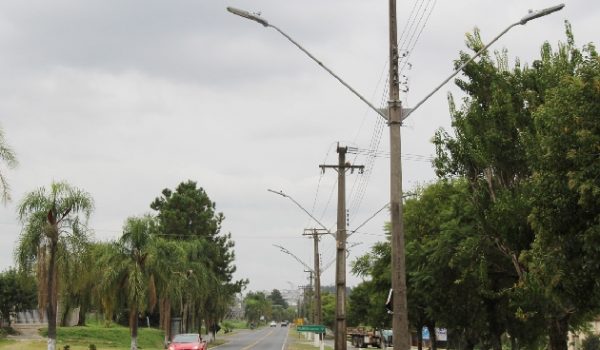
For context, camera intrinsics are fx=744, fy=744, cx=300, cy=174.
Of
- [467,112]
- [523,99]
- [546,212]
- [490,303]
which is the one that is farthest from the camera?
[490,303]

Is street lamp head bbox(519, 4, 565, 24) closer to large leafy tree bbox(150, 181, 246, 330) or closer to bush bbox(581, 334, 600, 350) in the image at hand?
bush bbox(581, 334, 600, 350)

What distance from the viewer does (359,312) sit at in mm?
83312

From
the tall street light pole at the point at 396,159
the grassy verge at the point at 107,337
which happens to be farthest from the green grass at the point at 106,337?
the tall street light pole at the point at 396,159

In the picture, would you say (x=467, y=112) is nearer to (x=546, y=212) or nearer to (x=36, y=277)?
(x=546, y=212)

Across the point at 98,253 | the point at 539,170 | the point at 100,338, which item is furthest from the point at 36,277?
the point at 100,338

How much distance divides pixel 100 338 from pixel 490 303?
46.7 meters

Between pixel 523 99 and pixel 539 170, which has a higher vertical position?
pixel 523 99

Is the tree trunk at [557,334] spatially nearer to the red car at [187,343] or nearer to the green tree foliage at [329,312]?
the red car at [187,343]

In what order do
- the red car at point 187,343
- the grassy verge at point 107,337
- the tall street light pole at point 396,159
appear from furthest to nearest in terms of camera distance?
the grassy verge at point 107,337
the red car at point 187,343
the tall street light pole at point 396,159

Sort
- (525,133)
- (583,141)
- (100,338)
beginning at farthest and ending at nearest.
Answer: (100,338), (525,133), (583,141)

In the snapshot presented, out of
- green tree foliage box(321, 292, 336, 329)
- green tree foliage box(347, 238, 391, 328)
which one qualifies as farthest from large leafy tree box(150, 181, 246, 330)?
green tree foliage box(321, 292, 336, 329)

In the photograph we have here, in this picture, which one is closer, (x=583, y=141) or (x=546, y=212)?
(x=583, y=141)

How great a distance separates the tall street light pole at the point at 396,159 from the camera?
13.1m

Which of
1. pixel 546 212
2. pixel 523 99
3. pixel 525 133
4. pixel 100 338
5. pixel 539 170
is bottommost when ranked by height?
pixel 100 338
